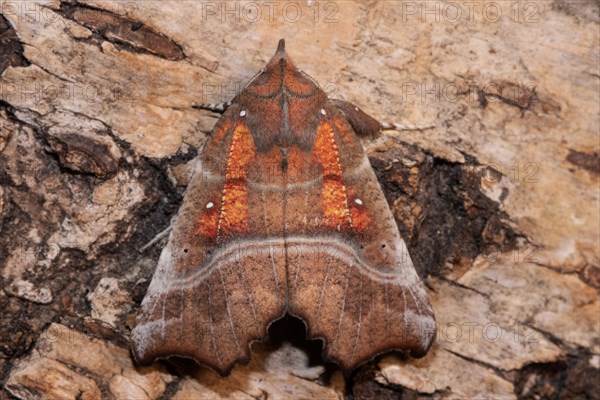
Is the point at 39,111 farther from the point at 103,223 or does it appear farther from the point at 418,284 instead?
the point at 418,284

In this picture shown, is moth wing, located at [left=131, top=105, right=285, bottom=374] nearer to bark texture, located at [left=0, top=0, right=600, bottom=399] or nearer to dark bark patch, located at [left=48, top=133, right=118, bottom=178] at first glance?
bark texture, located at [left=0, top=0, right=600, bottom=399]

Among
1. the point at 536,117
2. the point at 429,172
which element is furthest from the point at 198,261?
the point at 536,117

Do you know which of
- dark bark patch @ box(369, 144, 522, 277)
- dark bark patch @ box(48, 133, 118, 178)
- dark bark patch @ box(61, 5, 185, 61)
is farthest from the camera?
dark bark patch @ box(369, 144, 522, 277)

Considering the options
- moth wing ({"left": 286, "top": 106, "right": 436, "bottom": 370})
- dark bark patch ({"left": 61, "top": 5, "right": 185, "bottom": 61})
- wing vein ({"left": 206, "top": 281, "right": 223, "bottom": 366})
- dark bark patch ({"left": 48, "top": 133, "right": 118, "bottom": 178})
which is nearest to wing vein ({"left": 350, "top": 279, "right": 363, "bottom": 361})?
moth wing ({"left": 286, "top": 106, "right": 436, "bottom": 370})

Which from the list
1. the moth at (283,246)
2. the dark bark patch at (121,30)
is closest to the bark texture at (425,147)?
the dark bark patch at (121,30)

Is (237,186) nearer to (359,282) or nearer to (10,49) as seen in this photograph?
(359,282)

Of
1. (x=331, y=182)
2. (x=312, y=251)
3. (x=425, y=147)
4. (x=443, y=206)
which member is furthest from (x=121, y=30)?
(x=443, y=206)

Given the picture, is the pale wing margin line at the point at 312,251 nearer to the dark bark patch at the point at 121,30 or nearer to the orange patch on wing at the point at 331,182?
the orange patch on wing at the point at 331,182
